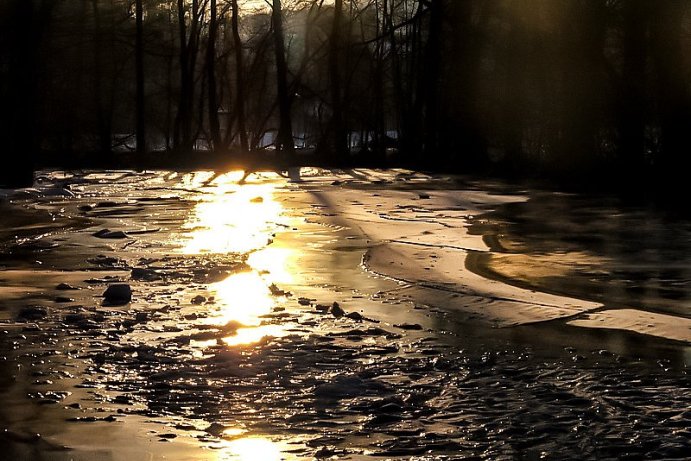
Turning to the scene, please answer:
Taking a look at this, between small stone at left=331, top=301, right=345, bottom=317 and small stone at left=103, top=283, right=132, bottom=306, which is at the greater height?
small stone at left=103, top=283, right=132, bottom=306

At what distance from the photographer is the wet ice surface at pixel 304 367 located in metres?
4.34

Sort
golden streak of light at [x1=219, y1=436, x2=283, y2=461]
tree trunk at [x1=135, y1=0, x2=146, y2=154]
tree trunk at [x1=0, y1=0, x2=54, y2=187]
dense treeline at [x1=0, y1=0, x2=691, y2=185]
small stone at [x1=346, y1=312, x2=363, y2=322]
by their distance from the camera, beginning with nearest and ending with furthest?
golden streak of light at [x1=219, y1=436, x2=283, y2=461], small stone at [x1=346, y1=312, x2=363, y2=322], tree trunk at [x1=0, y1=0, x2=54, y2=187], dense treeline at [x1=0, y1=0, x2=691, y2=185], tree trunk at [x1=135, y1=0, x2=146, y2=154]

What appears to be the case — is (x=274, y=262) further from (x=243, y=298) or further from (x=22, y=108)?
(x=22, y=108)

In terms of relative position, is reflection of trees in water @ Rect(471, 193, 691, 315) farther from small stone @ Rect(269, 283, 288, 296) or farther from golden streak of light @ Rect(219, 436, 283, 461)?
golden streak of light @ Rect(219, 436, 283, 461)

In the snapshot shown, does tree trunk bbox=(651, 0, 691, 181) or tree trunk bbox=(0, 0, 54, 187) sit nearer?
tree trunk bbox=(0, 0, 54, 187)

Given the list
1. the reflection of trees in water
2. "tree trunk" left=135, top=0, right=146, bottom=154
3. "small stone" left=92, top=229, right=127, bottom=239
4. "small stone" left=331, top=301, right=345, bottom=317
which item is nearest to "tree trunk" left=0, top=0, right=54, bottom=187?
the reflection of trees in water

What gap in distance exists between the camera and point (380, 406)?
4848 millimetres

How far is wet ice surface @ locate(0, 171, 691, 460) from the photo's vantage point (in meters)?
4.34

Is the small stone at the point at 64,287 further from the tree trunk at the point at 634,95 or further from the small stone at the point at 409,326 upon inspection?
the tree trunk at the point at 634,95

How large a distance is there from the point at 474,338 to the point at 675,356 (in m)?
1.11

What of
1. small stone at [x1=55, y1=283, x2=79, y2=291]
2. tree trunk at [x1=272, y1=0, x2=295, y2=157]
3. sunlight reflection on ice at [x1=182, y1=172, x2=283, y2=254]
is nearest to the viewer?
small stone at [x1=55, y1=283, x2=79, y2=291]

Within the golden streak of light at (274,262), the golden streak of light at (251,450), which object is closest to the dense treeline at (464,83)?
the golden streak of light at (274,262)

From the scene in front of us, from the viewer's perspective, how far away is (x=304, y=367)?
18.5 feet

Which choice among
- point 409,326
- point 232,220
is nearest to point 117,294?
point 409,326
